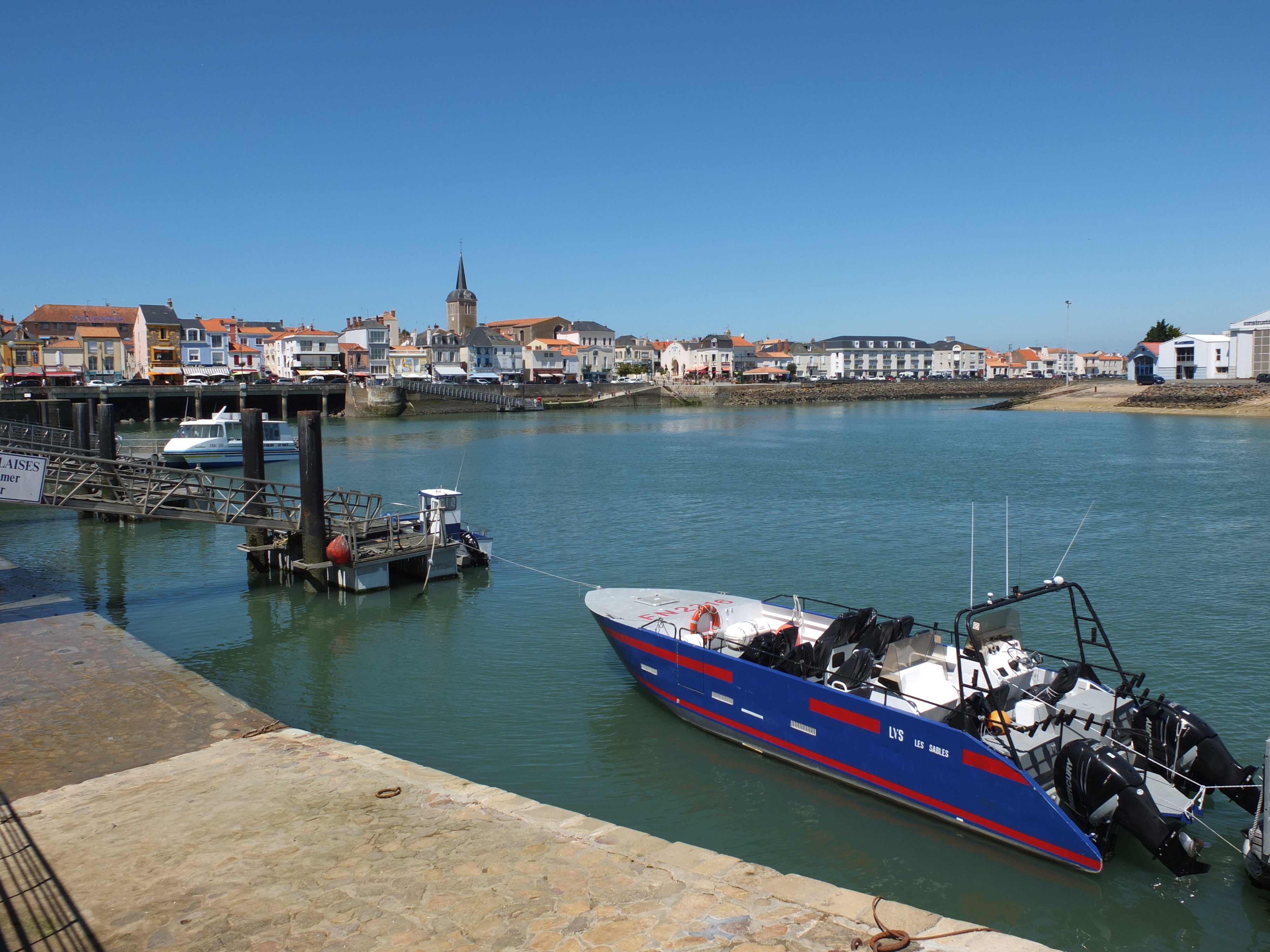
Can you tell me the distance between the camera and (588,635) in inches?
771

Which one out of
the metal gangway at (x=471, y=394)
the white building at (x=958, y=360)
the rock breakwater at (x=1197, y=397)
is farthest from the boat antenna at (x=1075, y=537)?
the white building at (x=958, y=360)

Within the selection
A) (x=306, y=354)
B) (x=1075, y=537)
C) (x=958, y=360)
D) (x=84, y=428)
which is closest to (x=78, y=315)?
(x=306, y=354)

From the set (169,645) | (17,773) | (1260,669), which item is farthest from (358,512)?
(1260,669)

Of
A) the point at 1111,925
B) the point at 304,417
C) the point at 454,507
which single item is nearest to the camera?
the point at 1111,925

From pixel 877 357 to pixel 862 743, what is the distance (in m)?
178

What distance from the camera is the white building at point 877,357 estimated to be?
7032 inches

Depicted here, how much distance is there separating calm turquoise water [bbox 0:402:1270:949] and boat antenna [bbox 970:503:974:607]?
482 millimetres

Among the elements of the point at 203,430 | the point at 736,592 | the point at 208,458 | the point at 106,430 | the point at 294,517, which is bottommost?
the point at 736,592

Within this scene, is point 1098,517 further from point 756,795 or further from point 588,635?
point 756,795

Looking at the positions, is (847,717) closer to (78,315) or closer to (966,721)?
(966,721)

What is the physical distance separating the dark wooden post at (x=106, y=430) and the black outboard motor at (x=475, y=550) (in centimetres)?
Result: 1438

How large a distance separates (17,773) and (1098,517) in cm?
3389

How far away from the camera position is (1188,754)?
34.7 feet

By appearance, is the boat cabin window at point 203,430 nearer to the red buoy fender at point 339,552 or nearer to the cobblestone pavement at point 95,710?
the red buoy fender at point 339,552
